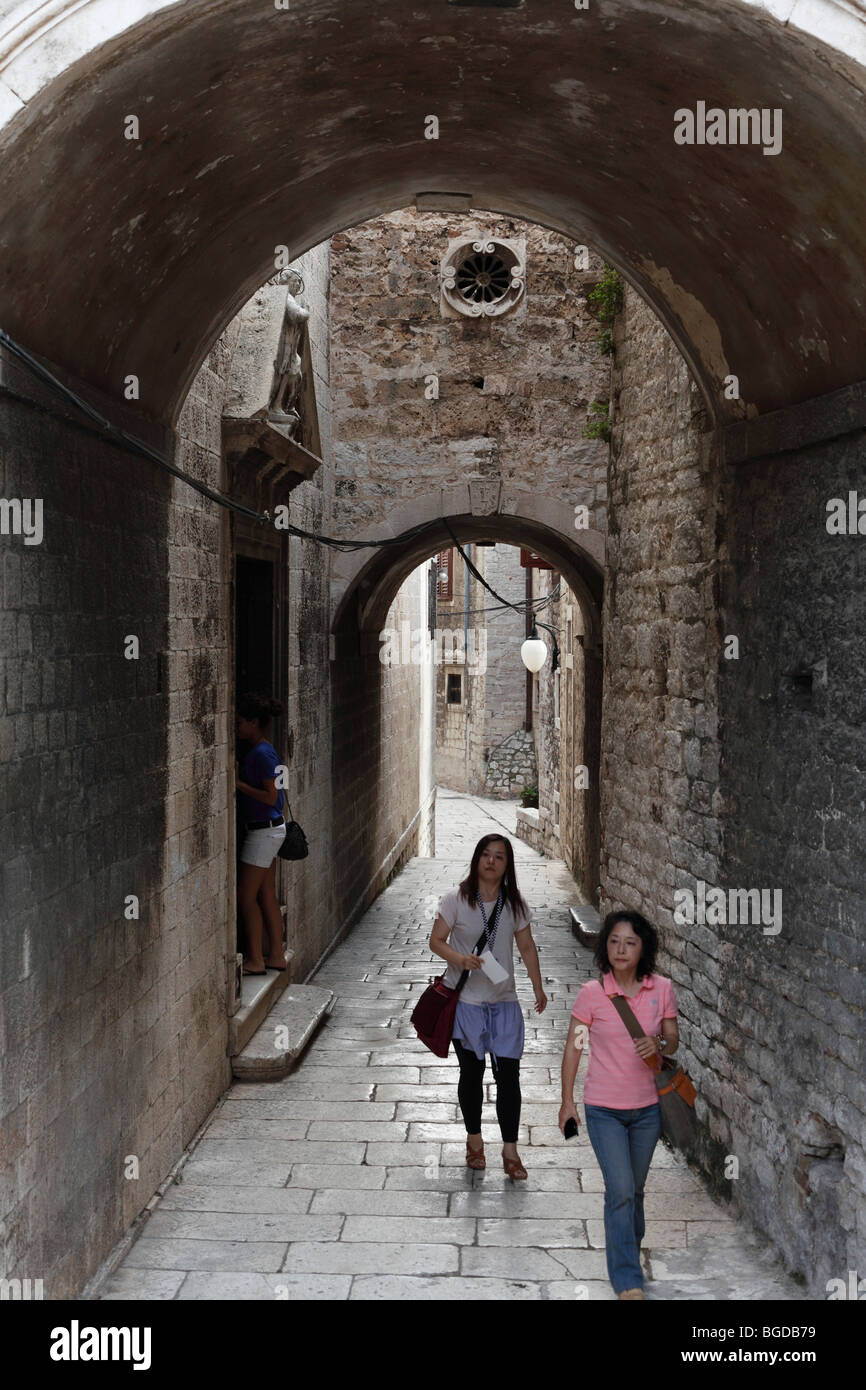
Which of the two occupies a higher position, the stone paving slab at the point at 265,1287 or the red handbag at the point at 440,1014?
the red handbag at the point at 440,1014

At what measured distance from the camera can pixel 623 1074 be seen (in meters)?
4.51

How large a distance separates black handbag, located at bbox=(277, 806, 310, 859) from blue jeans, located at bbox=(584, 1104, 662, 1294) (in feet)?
12.1

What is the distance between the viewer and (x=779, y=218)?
4340 millimetres

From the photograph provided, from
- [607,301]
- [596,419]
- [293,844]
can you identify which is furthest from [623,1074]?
[596,419]

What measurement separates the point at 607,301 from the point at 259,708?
3.75m

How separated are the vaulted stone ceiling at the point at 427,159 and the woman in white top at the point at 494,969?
90.2 inches

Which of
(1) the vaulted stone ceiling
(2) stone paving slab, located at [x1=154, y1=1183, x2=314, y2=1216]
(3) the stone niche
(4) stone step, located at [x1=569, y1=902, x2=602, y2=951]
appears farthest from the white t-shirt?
(4) stone step, located at [x1=569, y1=902, x2=602, y2=951]

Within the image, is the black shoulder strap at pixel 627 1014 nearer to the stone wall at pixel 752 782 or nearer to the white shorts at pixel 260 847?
the stone wall at pixel 752 782

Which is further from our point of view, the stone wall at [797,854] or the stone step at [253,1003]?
the stone step at [253,1003]

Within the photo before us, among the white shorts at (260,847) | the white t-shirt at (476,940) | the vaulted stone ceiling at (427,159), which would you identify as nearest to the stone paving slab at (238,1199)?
the white t-shirt at (476,940)

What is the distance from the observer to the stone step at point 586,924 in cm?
1136

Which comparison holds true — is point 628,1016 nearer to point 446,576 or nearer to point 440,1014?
point 440,1014

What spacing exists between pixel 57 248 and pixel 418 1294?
12.1ft

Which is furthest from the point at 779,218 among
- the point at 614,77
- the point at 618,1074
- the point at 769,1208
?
the point at 769,1208
